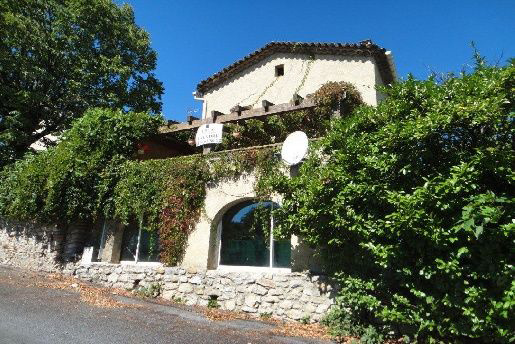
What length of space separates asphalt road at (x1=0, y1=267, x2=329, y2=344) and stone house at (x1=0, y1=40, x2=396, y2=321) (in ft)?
2.98

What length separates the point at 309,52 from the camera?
15.5m

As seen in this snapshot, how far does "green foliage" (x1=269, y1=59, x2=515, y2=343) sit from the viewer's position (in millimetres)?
5199

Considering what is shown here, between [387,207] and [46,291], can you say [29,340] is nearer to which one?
[46,291]

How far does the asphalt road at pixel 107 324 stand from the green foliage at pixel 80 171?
11.1ft

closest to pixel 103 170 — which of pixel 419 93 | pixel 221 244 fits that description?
pixel 221 244

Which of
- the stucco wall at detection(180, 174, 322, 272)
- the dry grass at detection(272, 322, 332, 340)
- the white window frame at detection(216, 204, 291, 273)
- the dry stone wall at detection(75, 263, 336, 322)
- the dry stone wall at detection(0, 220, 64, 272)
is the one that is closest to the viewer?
the dry grass at detection(272, 322, 332, 340)

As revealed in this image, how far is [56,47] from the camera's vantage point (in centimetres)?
1930

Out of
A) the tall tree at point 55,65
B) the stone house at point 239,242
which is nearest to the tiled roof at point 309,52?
A: the stone house at point 239,242

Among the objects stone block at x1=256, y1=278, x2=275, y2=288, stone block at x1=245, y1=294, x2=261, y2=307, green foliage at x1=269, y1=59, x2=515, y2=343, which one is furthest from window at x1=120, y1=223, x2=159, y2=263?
green foliage at x1=269, y1=59, x2=515, y2=343

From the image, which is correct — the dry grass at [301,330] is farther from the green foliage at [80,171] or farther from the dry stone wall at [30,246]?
the dry stone wall at [30,246]

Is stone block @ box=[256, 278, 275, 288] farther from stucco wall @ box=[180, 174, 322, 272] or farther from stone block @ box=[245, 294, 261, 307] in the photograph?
stucco wall @ box=[180, 174, 322, 272]

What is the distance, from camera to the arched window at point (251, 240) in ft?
29.8

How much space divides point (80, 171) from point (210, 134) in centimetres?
443

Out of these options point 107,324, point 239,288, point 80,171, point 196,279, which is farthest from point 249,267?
point 80,171
